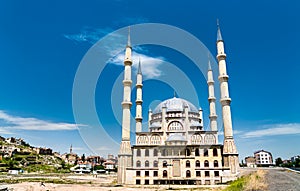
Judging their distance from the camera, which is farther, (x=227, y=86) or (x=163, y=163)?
(x=227, y=86)

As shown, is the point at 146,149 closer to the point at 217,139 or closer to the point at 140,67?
A: the point at 217,139

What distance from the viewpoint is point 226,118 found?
127 feet

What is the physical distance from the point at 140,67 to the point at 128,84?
10.7 m

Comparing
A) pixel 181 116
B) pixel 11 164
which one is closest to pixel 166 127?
pixel 181 116

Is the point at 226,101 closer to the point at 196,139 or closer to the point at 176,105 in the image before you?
the point at 196,139

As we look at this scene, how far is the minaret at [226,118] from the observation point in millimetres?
35500

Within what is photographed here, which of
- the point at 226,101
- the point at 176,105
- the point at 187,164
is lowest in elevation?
the point at 187,164

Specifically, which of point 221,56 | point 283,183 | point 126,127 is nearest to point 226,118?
point 221,56

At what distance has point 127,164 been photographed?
123 ft

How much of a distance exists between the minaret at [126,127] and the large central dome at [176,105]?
893 cm

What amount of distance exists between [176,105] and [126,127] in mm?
11990

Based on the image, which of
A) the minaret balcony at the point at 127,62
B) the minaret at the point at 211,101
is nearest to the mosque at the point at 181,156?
the minaret balcony at the point at 127,62

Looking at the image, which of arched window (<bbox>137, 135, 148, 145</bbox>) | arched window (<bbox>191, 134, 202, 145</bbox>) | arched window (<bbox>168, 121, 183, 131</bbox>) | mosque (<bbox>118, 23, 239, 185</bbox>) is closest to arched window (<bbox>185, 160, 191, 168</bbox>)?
mosque (<bbox>118, 23, 239, 185</bbox>)

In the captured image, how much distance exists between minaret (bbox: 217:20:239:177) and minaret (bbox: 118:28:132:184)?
1432 centimetres
